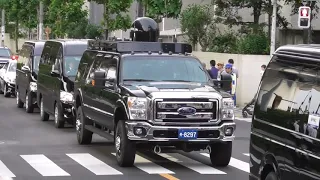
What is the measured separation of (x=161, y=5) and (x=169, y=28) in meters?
15.0

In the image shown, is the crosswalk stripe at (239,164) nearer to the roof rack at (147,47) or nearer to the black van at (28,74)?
the roof rack at (147,47)

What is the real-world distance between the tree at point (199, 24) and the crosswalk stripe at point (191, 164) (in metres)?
20.0

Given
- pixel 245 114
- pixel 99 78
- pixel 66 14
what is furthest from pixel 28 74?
pixel 66 14

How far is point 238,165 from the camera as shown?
626 inches

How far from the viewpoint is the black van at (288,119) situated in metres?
9.27

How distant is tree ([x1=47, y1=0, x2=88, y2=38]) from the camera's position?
1799 inches

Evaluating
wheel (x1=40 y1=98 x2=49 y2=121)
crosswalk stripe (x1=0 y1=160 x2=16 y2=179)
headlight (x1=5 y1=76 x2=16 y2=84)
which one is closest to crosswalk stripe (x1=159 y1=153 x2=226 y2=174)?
crosswalk stripe (x1=0 y1=160 x2=16 y2=179)

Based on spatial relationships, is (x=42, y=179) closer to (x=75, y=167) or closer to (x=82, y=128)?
(x=75, y=167)

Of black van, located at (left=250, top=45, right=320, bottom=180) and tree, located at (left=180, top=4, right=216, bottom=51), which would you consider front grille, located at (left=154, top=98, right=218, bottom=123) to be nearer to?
black van, located at (left=250, top=45, right=320, bottom=180)

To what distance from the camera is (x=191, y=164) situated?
626 inches

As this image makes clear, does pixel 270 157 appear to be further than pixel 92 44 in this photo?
No

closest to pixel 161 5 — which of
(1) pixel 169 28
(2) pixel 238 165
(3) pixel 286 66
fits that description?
(1) pixel 169 28

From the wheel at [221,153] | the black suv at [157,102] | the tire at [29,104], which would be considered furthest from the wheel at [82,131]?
the tire at [29,104]

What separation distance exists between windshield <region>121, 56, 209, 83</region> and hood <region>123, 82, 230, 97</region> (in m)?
0.32
